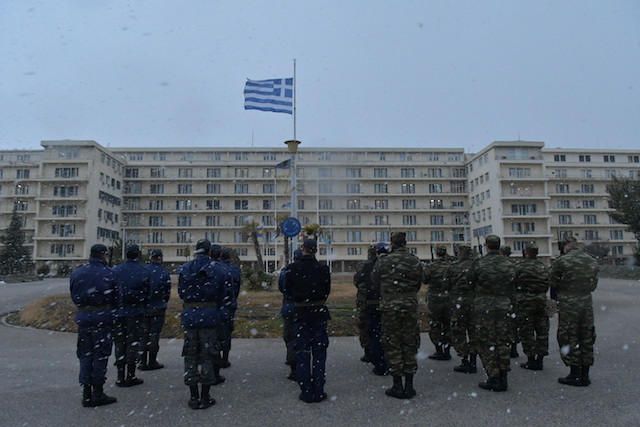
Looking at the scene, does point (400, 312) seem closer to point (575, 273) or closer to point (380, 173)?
point (575, 273)

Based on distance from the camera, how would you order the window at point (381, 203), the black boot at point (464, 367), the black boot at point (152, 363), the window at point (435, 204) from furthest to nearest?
the window at point (435, 204)
the window at point (381, 203)
the black boot at point (152, 363)
the black boot at point (464, 367)

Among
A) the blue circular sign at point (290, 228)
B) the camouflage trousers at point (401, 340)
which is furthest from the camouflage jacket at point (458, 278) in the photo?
the blue circular sign at point (290, 228)

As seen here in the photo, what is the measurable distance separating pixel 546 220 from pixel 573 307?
59.8 meters

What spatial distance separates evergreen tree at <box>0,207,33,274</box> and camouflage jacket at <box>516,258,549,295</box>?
56266 mm

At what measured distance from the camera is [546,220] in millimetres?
59344

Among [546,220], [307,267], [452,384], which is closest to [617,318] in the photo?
[452,384]

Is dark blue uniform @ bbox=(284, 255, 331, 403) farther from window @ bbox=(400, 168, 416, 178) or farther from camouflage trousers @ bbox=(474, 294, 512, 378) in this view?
window @ bbox=(400, 168, 416, 178)

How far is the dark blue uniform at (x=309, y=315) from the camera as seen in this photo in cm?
565

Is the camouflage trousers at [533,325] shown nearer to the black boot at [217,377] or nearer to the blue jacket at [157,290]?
the black boot at [217,377]

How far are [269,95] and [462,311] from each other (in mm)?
12223

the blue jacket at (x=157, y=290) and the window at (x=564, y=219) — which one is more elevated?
the window at (x=564, y=219)

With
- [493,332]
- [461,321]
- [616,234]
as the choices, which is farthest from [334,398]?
[616,234]

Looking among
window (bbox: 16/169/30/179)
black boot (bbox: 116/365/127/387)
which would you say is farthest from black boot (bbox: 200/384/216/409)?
window (bbox: 16/169/30/179)

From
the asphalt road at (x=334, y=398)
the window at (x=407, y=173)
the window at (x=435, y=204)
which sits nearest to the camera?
the asphalt road at (x=334, y=398)
